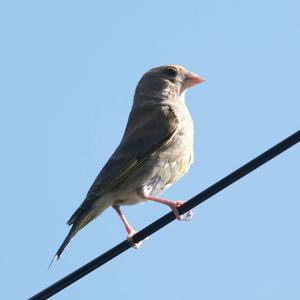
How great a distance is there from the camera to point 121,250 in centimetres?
591

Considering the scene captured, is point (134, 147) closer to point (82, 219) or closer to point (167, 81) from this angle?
point (82, 219)

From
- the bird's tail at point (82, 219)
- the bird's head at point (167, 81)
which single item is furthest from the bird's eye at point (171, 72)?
the bird's tail at point (82, 219)

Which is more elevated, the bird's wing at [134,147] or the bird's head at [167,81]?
the bird's head at [167,81]

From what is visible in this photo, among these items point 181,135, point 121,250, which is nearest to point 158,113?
point 181,135

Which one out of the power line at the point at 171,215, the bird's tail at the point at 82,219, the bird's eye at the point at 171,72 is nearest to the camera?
the power line at the point at 171,215

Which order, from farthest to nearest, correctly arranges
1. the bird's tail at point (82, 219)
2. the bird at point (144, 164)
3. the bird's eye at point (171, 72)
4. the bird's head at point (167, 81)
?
the bird's eye at point (171, 72) < the bird's head at point (167, 81) < the bird at point (144, 164) < the bird's tail at point (82, 219)

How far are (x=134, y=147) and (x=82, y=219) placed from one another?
1.26 m

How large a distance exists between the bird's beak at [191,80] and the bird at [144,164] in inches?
25.3

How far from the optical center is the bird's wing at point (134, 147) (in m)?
8.37

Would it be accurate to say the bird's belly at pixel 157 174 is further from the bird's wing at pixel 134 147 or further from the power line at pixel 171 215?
the power line at pixel 171 215

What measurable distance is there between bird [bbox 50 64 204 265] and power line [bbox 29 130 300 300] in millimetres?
1883

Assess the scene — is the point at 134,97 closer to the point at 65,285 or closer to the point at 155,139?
the point at 155,139

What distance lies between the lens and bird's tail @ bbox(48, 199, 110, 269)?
25.3ft

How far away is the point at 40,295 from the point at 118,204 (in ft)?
11.8
